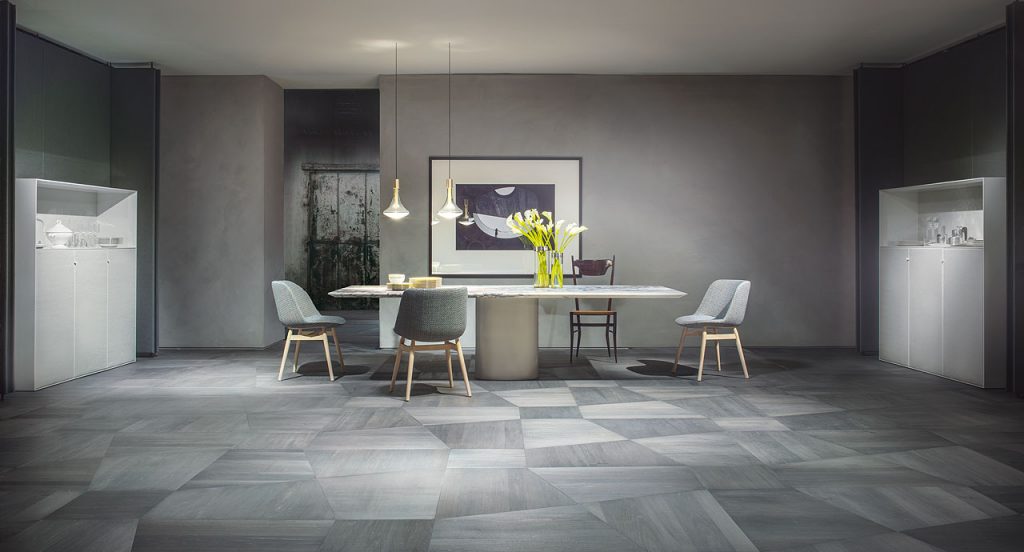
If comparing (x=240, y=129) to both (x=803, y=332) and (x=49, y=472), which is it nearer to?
(x=49, y=472)

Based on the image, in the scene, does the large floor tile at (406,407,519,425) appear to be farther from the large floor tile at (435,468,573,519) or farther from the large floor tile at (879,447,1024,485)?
the large floor tile at (879,447,1024,485)

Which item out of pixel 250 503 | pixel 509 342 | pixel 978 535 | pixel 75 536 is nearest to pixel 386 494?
pixel 250 503

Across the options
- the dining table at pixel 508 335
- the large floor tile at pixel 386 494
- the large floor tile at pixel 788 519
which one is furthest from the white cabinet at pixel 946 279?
the large floor tile at pixel 386 494

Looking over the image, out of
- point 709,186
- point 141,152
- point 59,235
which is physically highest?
point 141,152

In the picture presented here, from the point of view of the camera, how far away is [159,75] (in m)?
7.71

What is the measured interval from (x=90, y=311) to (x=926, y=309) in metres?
7.47

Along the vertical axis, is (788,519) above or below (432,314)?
below

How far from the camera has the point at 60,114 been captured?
268 inches

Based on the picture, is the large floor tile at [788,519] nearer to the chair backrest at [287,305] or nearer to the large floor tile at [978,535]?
the large floor tile at [978,535]

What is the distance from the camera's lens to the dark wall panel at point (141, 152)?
7660 mm

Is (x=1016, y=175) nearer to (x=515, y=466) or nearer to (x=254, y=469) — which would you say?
(x=515, y=466)

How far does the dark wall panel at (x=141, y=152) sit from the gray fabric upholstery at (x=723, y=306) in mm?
5571

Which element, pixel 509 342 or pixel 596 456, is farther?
pixel 509 342

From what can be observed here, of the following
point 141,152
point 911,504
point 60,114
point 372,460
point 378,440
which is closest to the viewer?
point 911,504
